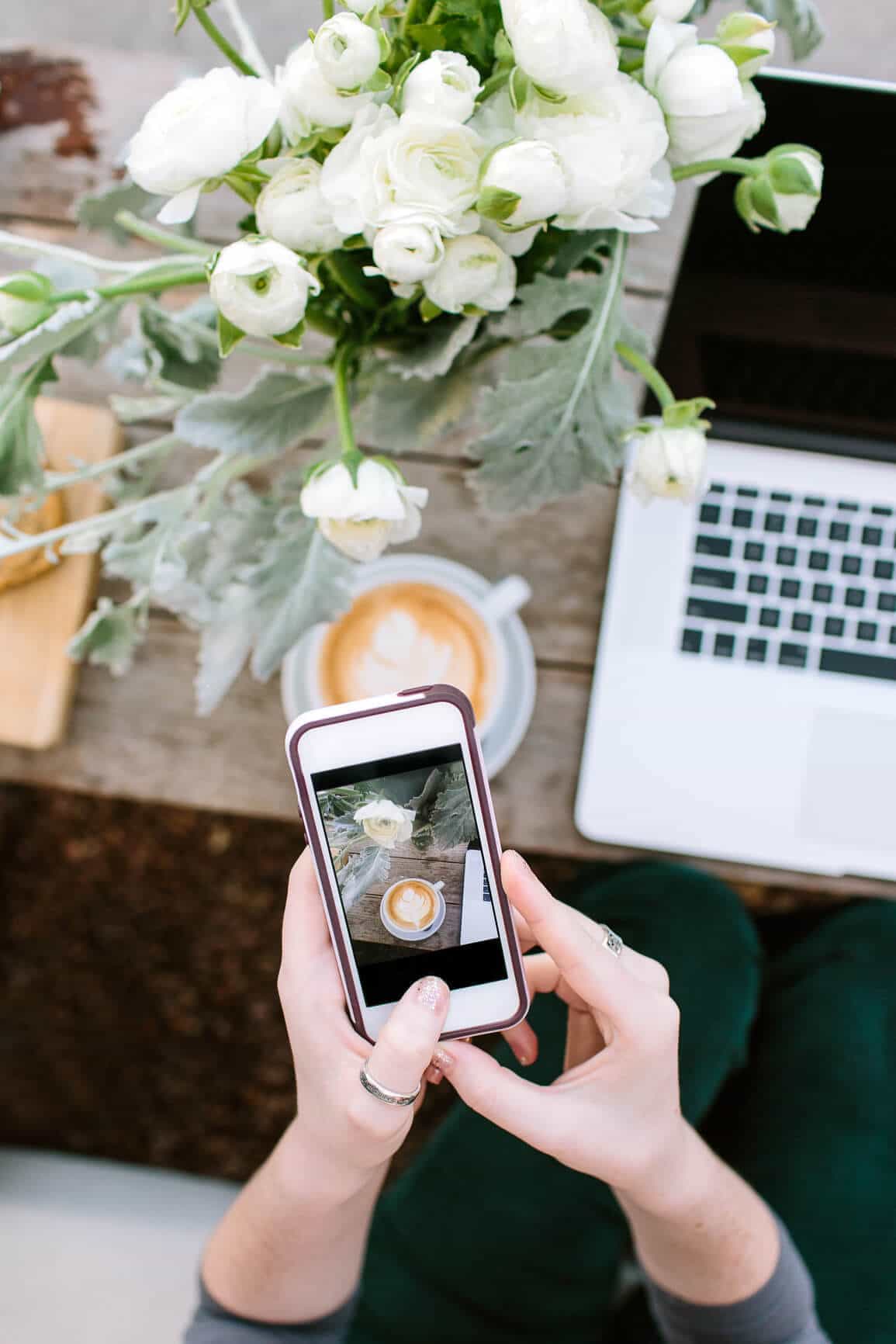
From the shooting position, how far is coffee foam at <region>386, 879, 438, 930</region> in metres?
0.49

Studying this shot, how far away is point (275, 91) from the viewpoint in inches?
14.1

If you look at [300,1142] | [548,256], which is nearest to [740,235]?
[548,256]

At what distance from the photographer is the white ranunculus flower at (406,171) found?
34 cm

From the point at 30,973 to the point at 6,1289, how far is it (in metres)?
0.54

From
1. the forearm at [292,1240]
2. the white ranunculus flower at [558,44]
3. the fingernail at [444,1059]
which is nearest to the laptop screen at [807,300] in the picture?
the white ranunculus flower at [558,44]

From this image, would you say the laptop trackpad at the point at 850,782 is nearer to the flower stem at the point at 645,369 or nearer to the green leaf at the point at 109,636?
the flower stem at the point at 645,369

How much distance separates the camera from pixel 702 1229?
62 cm

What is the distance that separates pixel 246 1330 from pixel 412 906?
431 mm

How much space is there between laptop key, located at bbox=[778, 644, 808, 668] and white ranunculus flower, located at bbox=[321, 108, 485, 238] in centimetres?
44

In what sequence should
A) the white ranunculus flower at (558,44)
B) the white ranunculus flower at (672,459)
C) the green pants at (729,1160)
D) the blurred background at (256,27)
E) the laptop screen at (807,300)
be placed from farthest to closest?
1. the green pants at (729,1160)
2. the blurred background at (256,27)
3. the laptop screen at (807,300)
4. the white ranunculus flower at (672,459)
5. the white ranunculus flower at (558,44)

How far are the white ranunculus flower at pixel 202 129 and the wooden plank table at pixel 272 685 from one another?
1.27ft

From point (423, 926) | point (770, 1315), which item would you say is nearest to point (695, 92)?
point (423, 926)

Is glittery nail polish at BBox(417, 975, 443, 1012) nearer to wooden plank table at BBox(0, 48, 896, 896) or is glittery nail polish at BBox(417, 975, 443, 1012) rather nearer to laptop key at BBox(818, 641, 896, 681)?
wooden plank table at BBox(0, 48, 896, 896)

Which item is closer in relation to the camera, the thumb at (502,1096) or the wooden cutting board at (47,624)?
the thumb at (502,1096)
